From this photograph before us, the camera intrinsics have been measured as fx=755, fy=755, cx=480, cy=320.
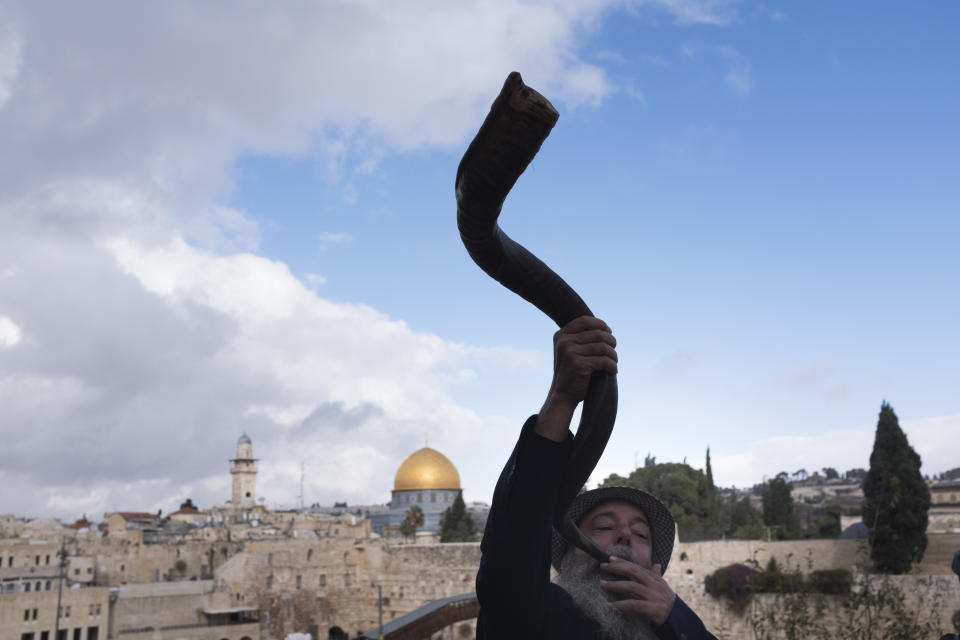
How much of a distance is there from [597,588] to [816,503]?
78947mm

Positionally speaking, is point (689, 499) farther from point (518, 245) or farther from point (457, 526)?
point (518, 245)

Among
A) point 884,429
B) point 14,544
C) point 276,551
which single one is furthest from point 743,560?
point 14,544

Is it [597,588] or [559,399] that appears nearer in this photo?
[559,399]

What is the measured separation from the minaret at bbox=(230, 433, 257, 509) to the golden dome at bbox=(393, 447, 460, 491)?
37.5 ft

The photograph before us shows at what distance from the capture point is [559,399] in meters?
1.66

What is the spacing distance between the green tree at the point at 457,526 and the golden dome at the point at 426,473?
32.3 feet

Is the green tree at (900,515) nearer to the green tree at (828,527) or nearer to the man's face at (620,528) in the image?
the green tree at (828,527)

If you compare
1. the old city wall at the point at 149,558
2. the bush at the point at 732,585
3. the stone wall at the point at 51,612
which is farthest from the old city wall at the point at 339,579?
the bush at the point at 732,585

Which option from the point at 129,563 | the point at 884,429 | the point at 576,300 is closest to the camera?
the point at 576,300

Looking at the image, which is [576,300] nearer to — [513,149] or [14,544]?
[513,149]

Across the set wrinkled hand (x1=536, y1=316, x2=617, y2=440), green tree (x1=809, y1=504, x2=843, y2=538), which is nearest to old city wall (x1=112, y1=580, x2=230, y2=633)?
green tree (x1=809, y1=504, x2=843, y2=538)

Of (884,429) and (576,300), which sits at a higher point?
(884,429)

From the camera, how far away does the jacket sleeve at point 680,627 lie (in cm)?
186

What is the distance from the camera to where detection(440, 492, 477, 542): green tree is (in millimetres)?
36125
